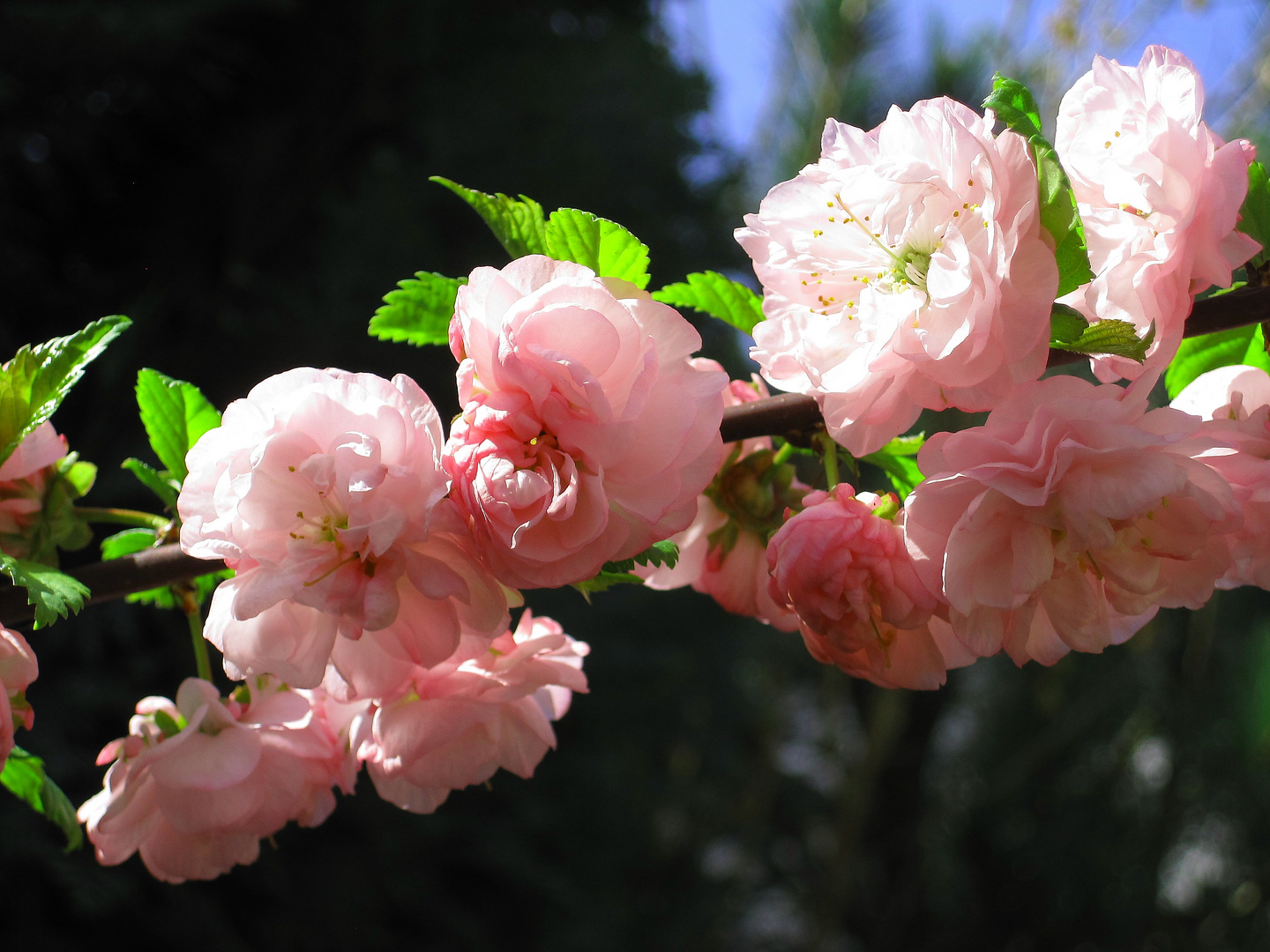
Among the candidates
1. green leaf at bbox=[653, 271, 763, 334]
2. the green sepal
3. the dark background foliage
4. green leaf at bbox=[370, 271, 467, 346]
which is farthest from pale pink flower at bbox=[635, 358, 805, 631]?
the dark background foliage

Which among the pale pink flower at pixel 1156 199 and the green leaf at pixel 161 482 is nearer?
the pale pink flower at pixel 1156 199

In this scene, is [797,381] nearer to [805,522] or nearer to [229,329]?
[805,522]

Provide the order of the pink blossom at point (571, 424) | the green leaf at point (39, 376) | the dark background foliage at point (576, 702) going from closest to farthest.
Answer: the pink blossom at point (571, 424)
the green leaf at point (39, 376)
the dark background foliage at point (576, 702)

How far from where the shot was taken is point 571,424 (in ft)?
0.98

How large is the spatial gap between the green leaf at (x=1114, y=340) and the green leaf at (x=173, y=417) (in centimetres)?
36

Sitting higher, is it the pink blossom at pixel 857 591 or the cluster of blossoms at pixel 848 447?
the cluster of blossoms at pixel 848 447

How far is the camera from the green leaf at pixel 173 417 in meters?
0.45

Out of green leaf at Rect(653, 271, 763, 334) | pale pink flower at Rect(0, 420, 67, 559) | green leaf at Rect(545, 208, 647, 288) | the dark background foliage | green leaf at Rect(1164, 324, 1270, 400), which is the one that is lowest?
the dark background foliage

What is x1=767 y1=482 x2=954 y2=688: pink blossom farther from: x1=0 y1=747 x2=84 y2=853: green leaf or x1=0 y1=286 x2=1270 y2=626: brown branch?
x1=0 y1=747 x2=84 y2=853: green leaf

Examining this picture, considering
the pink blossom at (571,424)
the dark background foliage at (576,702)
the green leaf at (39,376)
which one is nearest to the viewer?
the pink blossom at (571,424)

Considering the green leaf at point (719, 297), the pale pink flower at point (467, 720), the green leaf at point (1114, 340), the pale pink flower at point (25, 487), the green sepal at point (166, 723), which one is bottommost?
the green sepal at point (166, 723)

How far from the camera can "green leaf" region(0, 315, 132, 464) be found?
392mm

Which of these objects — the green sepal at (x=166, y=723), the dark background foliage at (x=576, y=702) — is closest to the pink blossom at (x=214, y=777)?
the green sepal at (x=166, y=723)

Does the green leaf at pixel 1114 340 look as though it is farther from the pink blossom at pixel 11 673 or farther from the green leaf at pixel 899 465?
the pink blossom at pixel 11 673
